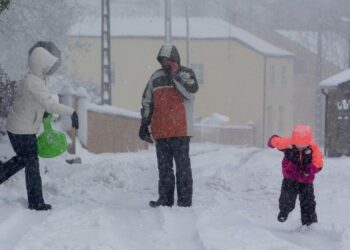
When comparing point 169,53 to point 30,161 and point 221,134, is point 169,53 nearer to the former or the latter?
point 30,161

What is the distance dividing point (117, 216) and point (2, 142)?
12.1 feet

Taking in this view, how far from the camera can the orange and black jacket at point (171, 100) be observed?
26.3 ft

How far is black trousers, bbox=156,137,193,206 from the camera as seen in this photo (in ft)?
26.7

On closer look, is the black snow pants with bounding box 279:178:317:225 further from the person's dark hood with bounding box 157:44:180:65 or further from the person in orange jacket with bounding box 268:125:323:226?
the person's dark hood with bounding box 157:44:180:65

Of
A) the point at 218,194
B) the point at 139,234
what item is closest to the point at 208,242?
the point at 139,234

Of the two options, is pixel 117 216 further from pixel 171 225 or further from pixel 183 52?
pixel 183 52

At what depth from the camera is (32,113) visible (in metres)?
7.62

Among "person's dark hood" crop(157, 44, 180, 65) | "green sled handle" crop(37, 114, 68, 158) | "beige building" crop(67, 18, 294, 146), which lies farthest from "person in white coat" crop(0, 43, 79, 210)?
"beige building" crop(67, 18, 294, 146)

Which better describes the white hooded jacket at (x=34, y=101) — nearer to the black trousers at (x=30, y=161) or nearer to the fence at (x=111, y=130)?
the black trousers at (x=30, y=161)

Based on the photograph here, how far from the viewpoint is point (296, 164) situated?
22.7 feet

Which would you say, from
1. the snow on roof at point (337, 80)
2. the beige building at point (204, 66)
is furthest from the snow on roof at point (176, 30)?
the snow on roof at point (337, 80)

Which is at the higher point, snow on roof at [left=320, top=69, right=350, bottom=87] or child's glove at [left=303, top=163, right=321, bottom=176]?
snow on roof at [left=320, top=69, right=350, bottom=87]

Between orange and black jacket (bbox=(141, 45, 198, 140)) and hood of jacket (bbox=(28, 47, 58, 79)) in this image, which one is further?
orange and black jacket (bbox=(141, 45, 198, 140))

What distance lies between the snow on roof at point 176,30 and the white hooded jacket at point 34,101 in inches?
1733
